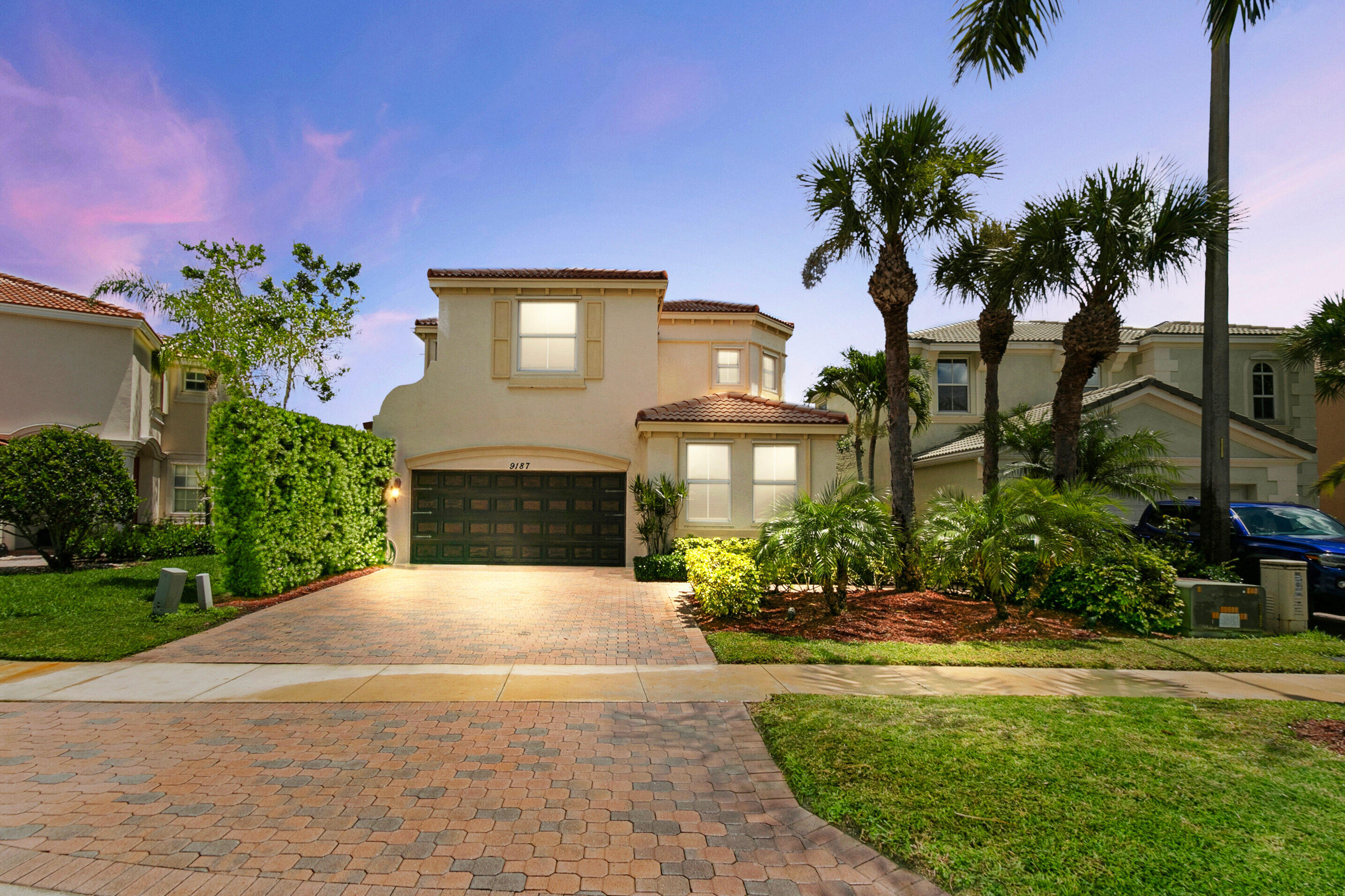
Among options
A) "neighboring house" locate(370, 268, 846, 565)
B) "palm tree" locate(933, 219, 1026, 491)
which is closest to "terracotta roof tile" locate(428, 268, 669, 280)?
"neighboring house" locate(370, 268, 846, 565)

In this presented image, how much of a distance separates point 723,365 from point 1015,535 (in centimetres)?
1183

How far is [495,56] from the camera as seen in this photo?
1151cm

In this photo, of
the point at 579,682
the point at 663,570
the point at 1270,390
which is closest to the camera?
the point at 579,682

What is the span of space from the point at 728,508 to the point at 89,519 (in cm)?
1391

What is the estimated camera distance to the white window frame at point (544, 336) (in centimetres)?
1650

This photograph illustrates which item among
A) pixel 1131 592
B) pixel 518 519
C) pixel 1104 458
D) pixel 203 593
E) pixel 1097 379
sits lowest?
pixel 203 593

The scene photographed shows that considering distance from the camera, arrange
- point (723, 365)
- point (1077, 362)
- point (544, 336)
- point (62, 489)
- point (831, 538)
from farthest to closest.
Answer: point (723, 365) → point (544, 336) → point (62, 489) → point (1077, 362) → point (831, 538)

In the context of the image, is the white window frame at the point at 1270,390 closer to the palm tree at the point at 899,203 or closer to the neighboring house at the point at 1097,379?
the neighboring house at the point at 1097,379

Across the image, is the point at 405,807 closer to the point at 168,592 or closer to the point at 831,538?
the point at 831,538

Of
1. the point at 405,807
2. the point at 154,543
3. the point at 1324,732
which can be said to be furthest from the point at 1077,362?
the point at 154,543

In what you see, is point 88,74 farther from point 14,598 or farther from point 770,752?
point 770,752

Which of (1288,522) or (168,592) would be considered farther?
(1288,522)

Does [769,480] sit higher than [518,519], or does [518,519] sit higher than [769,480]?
[769,480]

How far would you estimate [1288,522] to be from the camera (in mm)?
11922
